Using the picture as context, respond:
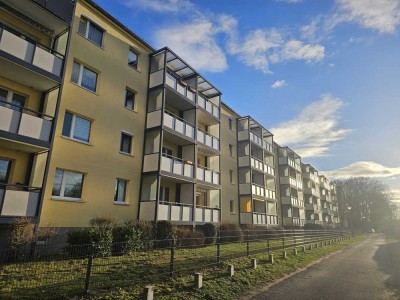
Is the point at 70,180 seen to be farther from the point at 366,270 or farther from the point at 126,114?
the point at 366,270

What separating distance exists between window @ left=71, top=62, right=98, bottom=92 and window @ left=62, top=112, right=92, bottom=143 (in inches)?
78.1

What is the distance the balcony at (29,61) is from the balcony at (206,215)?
41.8ft

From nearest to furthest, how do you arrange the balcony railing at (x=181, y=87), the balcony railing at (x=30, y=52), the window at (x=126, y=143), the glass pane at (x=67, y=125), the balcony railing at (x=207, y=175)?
the balcony railing at (x=30, y=52)
the glass pane at (x=67, y=125)
the window at (x=126, y=143)
the balcony railing at (x=181, y=87)
the balcony railing at (x=207, y=175)

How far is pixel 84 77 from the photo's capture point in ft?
49.6

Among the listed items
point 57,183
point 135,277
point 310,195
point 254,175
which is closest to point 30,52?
point 57,183

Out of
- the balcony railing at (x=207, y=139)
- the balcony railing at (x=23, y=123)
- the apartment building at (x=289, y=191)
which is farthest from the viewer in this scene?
the apartment building at (x=289, y=191)

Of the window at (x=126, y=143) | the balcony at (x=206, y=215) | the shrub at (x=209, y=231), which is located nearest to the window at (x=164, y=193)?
the balcony at (x=206, y=215)

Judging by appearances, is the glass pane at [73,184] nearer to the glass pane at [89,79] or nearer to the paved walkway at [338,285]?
the glass pane at [89,79]

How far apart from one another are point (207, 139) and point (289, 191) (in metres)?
23.1

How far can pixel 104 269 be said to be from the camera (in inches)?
346

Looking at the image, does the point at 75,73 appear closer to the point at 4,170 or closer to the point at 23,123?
the point at 23,123

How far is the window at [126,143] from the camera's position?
17031 millimetres

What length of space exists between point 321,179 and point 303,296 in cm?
6318

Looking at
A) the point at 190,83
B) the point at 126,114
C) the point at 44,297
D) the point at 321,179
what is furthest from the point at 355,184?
the point at 44,297
